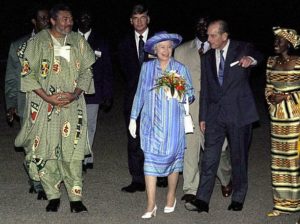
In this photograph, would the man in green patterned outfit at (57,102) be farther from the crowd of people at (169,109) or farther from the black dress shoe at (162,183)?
the black dress shoe at (162,183)

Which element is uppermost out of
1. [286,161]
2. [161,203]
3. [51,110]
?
[51,110]

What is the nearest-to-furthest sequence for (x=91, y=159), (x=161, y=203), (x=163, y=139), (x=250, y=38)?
1. (x=163, y=139)
2. (x=161, y=203)
3. (x=91, y=159)
4. (x=250, y=38)

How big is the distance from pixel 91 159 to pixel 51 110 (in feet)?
7.99

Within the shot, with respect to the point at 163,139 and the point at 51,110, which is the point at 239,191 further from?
the point at 51,110

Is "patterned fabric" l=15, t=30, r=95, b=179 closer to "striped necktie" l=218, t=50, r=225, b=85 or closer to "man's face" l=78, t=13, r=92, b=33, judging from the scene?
"striped necktie" l=218, t=50, r=225, b=85

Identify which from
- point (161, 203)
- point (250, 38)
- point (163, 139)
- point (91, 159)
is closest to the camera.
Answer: point (163, 139)

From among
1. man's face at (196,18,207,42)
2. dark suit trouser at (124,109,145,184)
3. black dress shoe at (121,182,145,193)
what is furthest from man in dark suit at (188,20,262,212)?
dark suit trouser at (124,109,145,184)

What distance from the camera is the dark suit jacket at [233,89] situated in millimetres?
8750

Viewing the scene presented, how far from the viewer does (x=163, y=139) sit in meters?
8.56

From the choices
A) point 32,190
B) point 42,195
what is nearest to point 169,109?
point 42,195

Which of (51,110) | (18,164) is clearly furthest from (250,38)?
(51,110)

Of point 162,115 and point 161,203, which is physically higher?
point 162,115

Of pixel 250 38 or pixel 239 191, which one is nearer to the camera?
pixel 239 191

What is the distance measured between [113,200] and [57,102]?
151 cm
